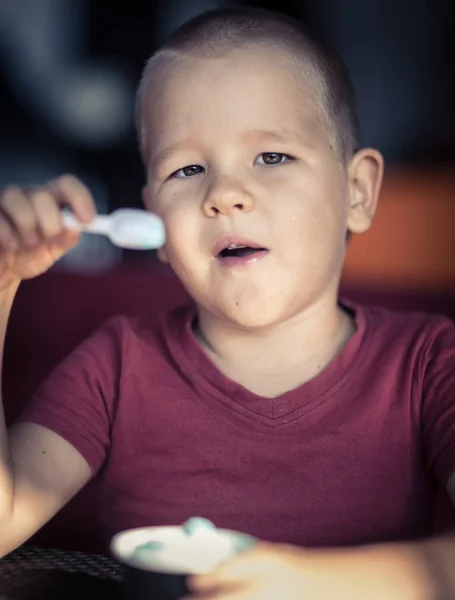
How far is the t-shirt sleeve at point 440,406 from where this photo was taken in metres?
0.51

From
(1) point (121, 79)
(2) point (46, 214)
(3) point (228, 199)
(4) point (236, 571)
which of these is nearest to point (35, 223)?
(2) point (46, 214)

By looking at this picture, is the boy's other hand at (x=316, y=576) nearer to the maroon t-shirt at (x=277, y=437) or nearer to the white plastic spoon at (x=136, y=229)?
the maroon t-shirt at (x=277, y=437)

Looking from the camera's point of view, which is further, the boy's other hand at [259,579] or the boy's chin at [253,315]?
the boy's chin at [253,315]

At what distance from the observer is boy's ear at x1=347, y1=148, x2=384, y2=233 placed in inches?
24.3

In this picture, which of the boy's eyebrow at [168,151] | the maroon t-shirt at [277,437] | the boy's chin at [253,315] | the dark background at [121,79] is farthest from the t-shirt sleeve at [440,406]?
the dark background at [121,79]

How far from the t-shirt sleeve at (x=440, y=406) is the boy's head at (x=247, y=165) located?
0.29ft

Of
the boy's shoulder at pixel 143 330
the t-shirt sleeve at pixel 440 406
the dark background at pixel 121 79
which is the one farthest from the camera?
the dark background at pixel 121 79

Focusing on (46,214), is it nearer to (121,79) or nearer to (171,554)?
(171,554)

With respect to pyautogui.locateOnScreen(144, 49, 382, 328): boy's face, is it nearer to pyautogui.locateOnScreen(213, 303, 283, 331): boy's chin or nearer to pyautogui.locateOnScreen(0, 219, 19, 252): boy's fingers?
pyautogui.locateOnScreen(213, 303, 283, 331): boy's chin

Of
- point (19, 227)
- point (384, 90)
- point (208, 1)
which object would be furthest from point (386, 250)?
point (19, 227)

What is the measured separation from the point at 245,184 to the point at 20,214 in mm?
136

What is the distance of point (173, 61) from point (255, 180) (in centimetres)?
10

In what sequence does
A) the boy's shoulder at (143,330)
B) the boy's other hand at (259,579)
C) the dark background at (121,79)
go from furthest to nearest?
the dark background at (121,79), the boy's shoulder at (143,330), the boy's other hand at (259,579)

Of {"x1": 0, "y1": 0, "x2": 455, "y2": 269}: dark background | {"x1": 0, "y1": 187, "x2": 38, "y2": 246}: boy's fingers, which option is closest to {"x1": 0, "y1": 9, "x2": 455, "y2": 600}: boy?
{"x1": 0, "y1": 187, "x2": 38, "y2": 246}: boy's fingers
